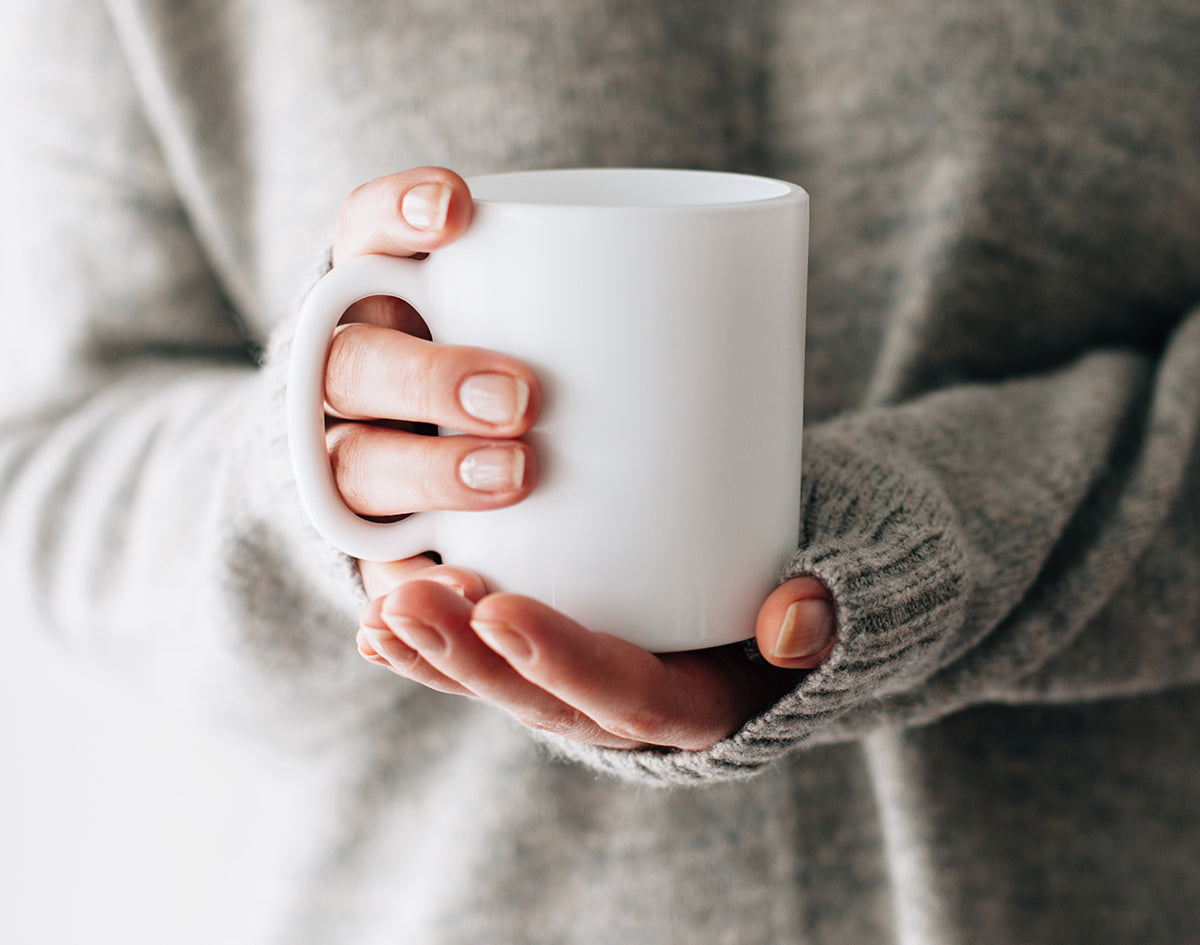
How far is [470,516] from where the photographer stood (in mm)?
347

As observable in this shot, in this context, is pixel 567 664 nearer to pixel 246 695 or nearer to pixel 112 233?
pixel 246 695

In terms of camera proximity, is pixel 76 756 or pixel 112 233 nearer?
pixel 112 233

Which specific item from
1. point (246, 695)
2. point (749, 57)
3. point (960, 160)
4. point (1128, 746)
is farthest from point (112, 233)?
point (1128, 746)

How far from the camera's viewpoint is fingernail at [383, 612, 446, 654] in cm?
30

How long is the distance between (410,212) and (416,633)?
0.48ft

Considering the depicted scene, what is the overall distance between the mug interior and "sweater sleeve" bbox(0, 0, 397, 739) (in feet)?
0.86

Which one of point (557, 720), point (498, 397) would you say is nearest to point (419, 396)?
point (498, 397)

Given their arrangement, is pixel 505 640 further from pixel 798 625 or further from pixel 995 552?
pixel 995 552

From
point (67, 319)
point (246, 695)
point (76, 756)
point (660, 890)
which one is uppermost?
point (67, 319)

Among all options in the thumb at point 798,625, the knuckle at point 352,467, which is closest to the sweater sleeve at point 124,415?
the knuckle at point 352,467

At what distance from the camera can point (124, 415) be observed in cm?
72

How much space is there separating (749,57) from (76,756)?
1.08m

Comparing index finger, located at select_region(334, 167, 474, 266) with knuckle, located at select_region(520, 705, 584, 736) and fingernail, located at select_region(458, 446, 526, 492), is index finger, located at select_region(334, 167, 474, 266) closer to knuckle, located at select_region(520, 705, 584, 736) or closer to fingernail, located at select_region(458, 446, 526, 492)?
fingernail, located at select_region(458, 446, 526, 492)

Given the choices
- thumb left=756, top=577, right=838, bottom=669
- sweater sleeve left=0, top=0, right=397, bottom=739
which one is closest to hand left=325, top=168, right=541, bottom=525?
thumb left=756, top=577, right=838, bottom=669
